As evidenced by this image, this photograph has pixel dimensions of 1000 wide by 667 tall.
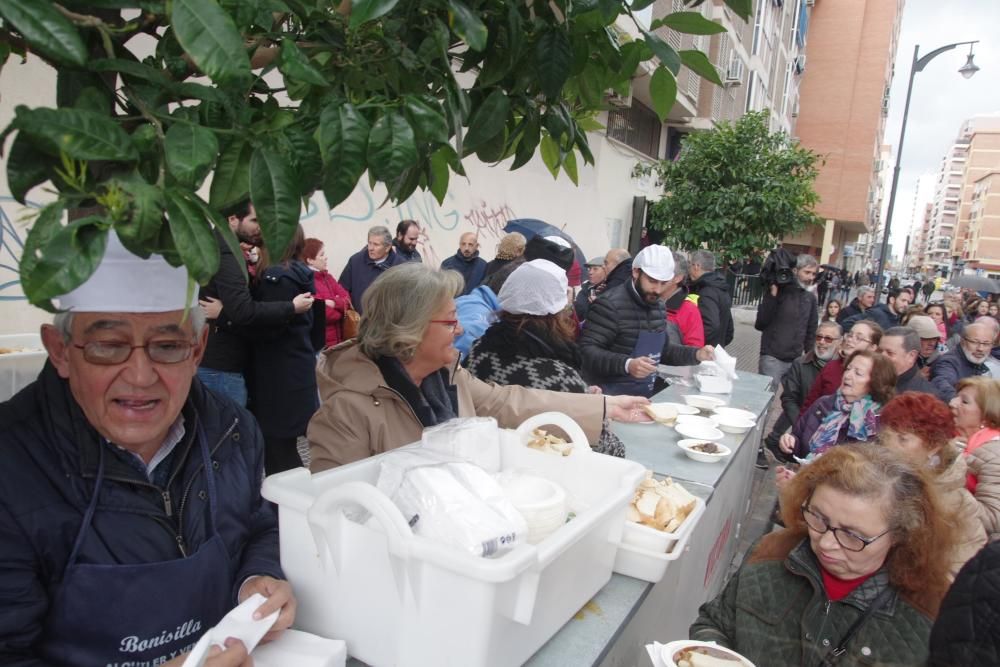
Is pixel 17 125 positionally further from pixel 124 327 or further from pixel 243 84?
pixel 124 327

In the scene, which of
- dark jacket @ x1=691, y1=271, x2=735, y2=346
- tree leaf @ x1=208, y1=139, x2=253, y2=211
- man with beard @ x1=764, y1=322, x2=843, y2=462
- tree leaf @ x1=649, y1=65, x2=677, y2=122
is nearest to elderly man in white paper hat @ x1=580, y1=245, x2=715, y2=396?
man with beard @ x1=764, y1=322, x2=843, y2=462

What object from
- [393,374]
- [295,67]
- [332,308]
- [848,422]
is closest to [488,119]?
[295,67]

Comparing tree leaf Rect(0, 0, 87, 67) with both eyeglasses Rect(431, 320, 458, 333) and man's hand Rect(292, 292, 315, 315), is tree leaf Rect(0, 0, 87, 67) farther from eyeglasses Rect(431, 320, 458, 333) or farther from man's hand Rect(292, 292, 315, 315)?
man's hand Rect(292, 292, 315, 315)

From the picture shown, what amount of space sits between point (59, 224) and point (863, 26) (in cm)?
5125

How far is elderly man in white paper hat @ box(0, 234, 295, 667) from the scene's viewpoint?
1.30 metres

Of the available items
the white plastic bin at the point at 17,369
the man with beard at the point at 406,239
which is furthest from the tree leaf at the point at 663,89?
the man with beard at the point at 406,239

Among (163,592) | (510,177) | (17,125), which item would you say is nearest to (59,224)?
(17,125)

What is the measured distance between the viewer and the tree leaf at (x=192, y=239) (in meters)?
0.76

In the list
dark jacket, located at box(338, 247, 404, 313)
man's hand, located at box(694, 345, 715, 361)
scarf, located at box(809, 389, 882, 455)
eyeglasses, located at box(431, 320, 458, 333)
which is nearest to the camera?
eyeglasses, located at box(431, 320, 458, 333)

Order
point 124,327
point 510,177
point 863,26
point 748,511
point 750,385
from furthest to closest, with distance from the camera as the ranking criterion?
point 863,26 → point 510,177 → point 748,511 → point 750,385 → point 124,327

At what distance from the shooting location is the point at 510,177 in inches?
426

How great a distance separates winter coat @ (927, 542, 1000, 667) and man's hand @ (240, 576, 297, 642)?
3.87 feet

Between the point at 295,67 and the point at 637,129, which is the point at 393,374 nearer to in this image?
the point at 295,67

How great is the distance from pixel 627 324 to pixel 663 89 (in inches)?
132
